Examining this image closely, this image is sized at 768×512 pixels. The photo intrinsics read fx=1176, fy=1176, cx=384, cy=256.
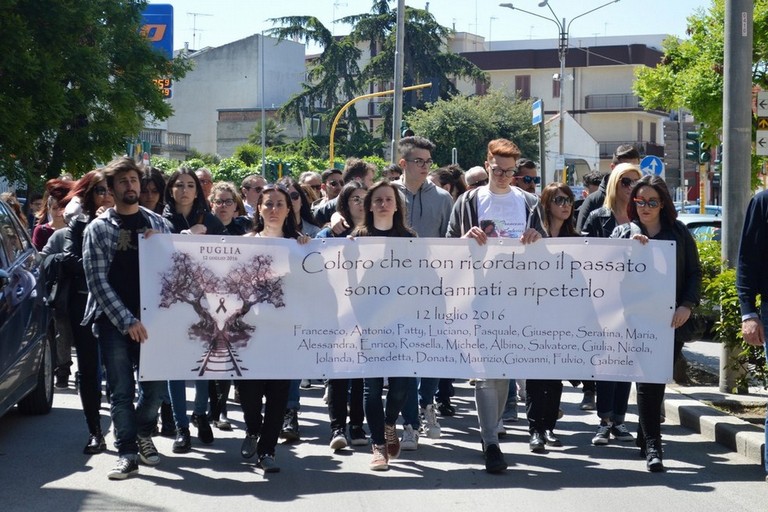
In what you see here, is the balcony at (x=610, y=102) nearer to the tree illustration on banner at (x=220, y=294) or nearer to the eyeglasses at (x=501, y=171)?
the eyeglasses at (x=501, y=171)

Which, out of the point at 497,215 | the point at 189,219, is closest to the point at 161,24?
the point at 189,219

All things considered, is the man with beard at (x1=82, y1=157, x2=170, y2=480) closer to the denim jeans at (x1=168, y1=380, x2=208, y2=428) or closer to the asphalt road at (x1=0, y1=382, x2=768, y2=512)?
the asphalt road at (x1=0, y1=382, x2=768, y2=512)

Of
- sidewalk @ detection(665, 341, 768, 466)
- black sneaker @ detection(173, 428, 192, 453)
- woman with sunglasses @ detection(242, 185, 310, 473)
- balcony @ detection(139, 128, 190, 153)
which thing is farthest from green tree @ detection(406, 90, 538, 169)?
woman with sunglasses @ detection(242, 185, 310, 473)

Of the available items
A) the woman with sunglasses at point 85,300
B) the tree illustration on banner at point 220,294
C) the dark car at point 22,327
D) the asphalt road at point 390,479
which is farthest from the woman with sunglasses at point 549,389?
the dark car at point 22,327

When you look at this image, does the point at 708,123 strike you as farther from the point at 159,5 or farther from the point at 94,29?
the point at 159,5

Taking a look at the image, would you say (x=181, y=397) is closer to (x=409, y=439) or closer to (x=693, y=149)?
(x=409, y=439)

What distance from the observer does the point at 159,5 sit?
32031mm

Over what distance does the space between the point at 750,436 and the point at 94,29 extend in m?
13.6

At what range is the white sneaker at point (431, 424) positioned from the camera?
8633 millimetres

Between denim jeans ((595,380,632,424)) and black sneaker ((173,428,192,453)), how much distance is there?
2993mm

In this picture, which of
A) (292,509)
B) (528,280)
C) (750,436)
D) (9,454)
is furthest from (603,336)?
(9,454)

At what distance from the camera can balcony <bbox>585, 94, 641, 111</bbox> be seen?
74938 millimetres

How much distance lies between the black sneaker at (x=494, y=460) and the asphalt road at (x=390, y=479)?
0.24 feet

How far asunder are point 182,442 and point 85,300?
1192 millimetres
